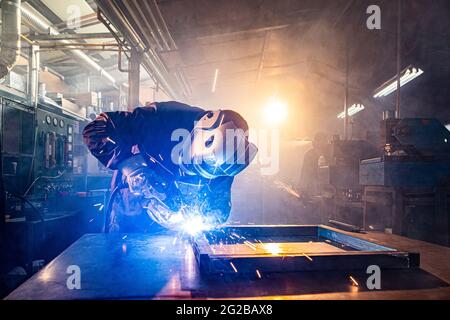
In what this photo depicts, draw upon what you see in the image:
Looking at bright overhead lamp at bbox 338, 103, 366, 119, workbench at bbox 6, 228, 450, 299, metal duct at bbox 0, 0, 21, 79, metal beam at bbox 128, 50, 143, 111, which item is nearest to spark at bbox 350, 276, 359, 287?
workbench at bbox 6, 228, 450, 299

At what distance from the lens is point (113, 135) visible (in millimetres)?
2365

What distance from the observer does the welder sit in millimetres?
1240

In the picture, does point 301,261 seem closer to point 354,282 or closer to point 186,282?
point 354,282

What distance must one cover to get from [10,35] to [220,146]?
555 centimetres

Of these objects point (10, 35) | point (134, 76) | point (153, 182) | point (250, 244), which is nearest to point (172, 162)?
point (153, 182)

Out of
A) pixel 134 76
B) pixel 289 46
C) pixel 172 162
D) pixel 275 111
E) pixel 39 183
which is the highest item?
pixel 289 46

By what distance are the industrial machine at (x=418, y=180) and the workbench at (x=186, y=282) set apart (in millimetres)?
1585

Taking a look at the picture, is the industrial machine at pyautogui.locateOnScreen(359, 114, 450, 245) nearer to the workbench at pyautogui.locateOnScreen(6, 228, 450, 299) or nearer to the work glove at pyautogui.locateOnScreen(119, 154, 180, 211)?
the workbench at pyautogui.locateOnScreen(6, 228, 450, 299)

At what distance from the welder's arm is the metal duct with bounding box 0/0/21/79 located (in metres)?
3.89

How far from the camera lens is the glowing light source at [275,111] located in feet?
30.6

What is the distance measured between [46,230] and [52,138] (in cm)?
247

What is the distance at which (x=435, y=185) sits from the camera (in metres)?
2.86

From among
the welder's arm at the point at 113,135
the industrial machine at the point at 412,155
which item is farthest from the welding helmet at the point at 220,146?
the industrial machine at the point at 412,155
